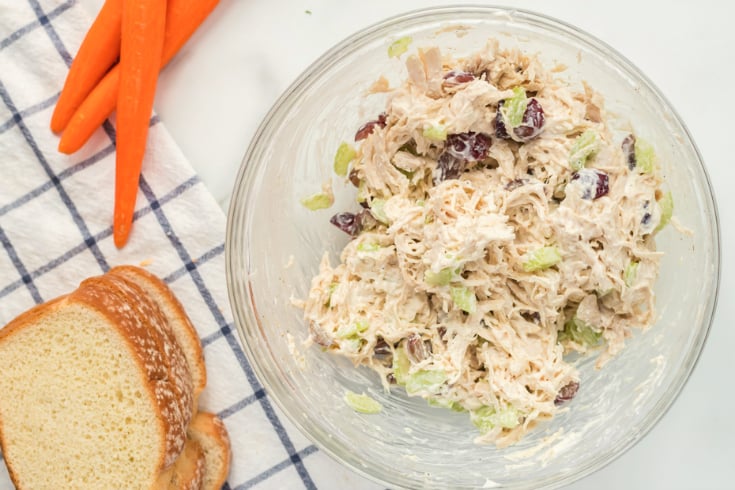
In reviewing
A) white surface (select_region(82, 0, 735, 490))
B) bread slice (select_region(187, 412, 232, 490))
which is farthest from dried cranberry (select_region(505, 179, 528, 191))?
bread slice (select_region(187, 412, 232, 490))

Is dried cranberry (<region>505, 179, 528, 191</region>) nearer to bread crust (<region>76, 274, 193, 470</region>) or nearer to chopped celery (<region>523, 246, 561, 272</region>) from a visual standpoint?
chopped celery (<region>523, 246, 561, 272</region>)

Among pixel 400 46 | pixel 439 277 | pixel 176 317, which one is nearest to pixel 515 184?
pixel 439 277

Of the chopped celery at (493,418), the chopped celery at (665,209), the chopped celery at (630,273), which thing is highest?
the chopped celery at (665,209)

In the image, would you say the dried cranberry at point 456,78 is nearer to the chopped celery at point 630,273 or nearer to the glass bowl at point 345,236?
the glass bowl at point 345,236

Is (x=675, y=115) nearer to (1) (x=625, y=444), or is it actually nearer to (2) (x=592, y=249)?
(2) (x=592, y=249)


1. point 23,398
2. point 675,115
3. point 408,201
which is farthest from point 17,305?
point 675,115

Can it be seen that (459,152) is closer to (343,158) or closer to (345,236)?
(343,158)

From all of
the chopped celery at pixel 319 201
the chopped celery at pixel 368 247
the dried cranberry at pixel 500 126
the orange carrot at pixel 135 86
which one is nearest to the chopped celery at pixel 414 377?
the chopped celery at pixel 368 247
